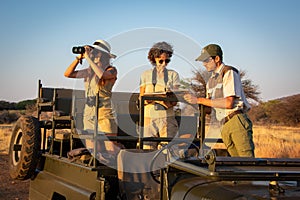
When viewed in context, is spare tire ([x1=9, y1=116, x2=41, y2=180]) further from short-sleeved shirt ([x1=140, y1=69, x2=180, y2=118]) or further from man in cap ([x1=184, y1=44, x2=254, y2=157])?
man in cap ([x1=184, y1=44, x2=254, y2=157])

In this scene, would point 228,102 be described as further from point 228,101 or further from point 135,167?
point 135,167

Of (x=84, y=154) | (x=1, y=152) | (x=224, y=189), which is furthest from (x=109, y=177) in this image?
(x=1, y=152)

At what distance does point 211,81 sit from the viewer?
5.11 meters

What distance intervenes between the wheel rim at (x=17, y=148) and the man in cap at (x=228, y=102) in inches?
92.6

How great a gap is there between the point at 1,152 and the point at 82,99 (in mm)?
11476

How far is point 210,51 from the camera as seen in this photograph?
4.99m

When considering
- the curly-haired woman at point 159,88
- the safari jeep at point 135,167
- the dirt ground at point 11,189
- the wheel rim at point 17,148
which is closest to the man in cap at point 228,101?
the safari jeep at point 135,167

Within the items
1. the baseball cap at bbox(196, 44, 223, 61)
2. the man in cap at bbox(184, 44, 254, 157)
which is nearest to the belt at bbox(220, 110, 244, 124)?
the man in cap at bbox(184, 44, 254, 157)

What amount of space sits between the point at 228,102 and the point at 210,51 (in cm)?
59

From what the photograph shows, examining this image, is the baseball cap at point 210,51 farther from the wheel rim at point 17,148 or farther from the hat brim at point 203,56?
the wheel rim at point 17,148

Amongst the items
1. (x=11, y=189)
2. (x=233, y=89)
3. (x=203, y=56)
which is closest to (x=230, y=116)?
(x=233, y=89)

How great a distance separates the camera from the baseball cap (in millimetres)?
5000

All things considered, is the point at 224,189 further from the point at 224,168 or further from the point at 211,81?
the point at 211,81

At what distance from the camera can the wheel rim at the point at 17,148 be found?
6.00 metres
